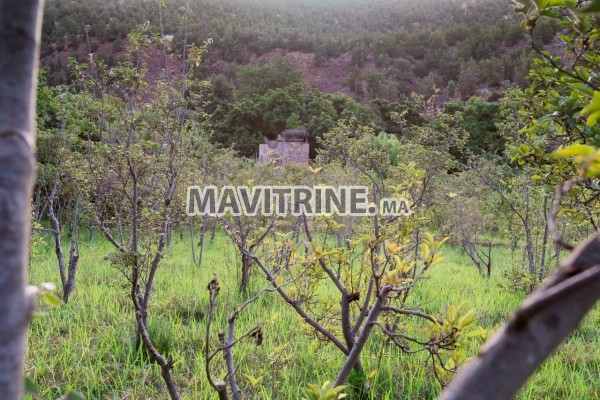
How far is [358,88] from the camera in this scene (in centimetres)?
2669

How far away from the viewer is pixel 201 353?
304 centimetres

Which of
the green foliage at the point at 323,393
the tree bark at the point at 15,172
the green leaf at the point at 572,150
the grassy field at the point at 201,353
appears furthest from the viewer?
the grassy field at the point at 201,353

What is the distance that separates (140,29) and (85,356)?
227cm

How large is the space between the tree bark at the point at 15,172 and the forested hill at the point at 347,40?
22476 mm

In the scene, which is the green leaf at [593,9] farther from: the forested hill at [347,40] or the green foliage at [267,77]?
the green foliage at [267,77]

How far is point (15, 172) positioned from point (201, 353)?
297cm

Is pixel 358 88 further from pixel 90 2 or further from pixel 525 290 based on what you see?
pixel 525 290

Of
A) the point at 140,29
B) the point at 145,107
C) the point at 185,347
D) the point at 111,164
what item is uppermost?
the point at 140,29

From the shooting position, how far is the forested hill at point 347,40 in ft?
80.9

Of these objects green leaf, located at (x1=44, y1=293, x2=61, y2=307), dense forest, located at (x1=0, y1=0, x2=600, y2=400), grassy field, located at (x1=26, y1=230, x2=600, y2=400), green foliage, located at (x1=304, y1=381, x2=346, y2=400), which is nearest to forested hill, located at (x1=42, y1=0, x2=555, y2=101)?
dense forest, located at (x1=0, y1=0, x2=600, y2=400)

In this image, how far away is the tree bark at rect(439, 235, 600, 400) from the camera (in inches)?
11.5

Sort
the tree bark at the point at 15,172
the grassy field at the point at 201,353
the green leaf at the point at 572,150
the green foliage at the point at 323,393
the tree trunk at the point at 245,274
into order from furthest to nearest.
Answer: the tree trunk at the point at 245,274 → the grassy field at the point at 201,353 → the green foliage at the point at 323,393 → the green leaf at the point at 572,150 → the tree bark at the point at 15,172

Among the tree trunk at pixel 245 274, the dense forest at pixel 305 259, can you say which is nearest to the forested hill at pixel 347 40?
the dense forest at pixel 305 259

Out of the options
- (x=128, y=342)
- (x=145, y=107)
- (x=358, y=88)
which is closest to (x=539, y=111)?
(x=145, y=107)
